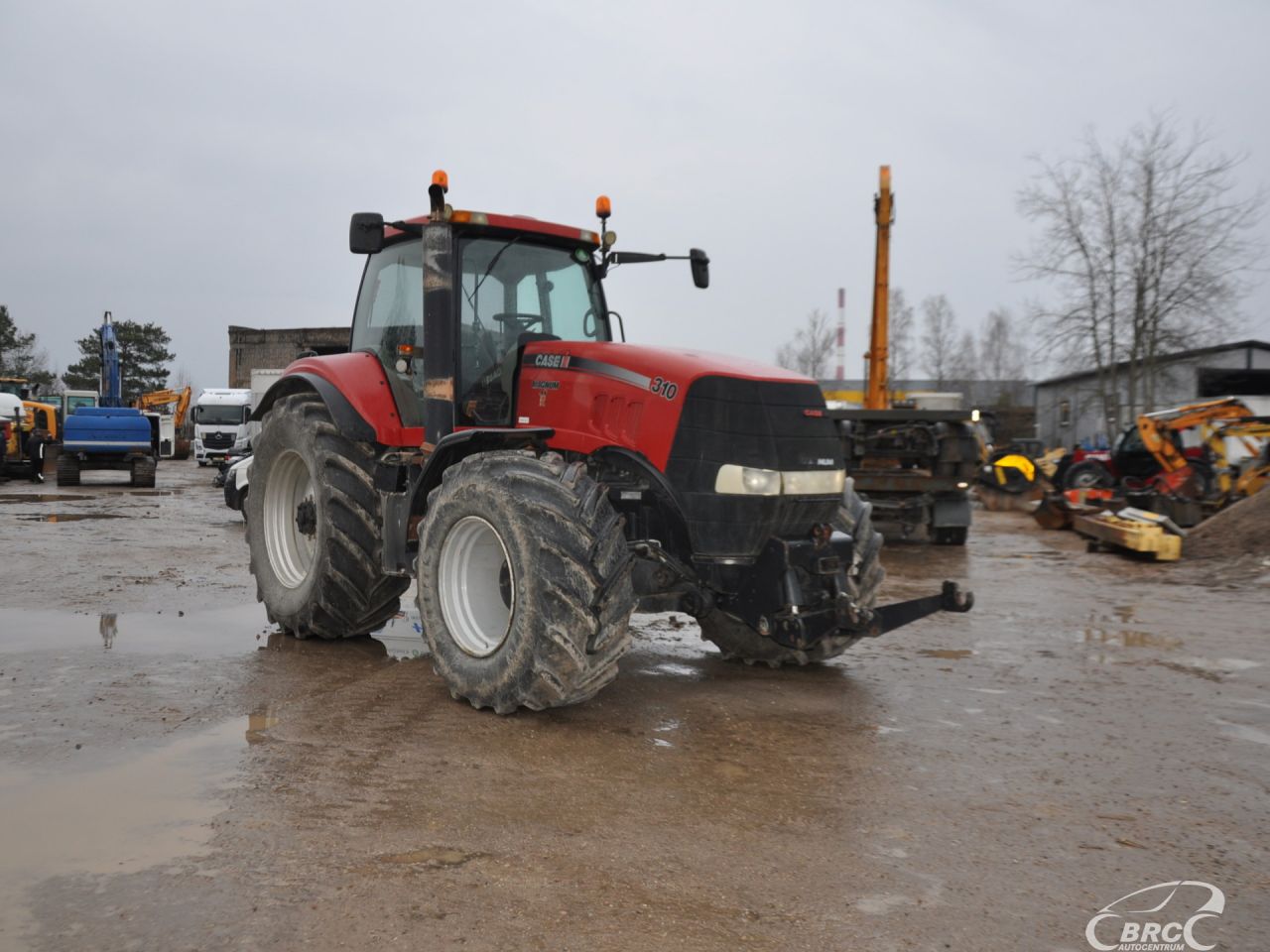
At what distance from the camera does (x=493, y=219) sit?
616cm

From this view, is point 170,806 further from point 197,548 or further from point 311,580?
point 197,548

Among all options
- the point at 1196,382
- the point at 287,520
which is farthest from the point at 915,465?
the point at 1196,382

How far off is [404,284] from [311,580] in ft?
6.20

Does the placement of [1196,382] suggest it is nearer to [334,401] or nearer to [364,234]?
[334,401]

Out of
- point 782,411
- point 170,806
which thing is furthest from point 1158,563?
point 170,806

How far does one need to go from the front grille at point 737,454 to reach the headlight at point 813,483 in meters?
0.04

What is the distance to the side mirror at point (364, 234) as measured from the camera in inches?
227

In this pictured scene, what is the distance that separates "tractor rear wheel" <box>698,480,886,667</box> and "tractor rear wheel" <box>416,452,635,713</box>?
1.50 meters

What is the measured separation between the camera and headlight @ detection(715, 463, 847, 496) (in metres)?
5.16

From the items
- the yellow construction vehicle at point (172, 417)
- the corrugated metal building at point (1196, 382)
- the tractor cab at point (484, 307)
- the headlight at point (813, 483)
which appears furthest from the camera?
the yellow construction vehicle at point (172, 417)

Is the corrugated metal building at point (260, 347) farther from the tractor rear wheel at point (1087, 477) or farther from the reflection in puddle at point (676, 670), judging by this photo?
the reflection in puddle at point (676, 670)

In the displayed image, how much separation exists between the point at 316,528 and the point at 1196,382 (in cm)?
3287

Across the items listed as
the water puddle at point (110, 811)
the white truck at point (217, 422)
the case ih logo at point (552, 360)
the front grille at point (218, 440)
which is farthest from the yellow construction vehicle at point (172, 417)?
the water puddle at point (110, 811)

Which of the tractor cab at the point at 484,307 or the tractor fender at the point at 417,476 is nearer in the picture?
the tractor fender at the point at 417,476
